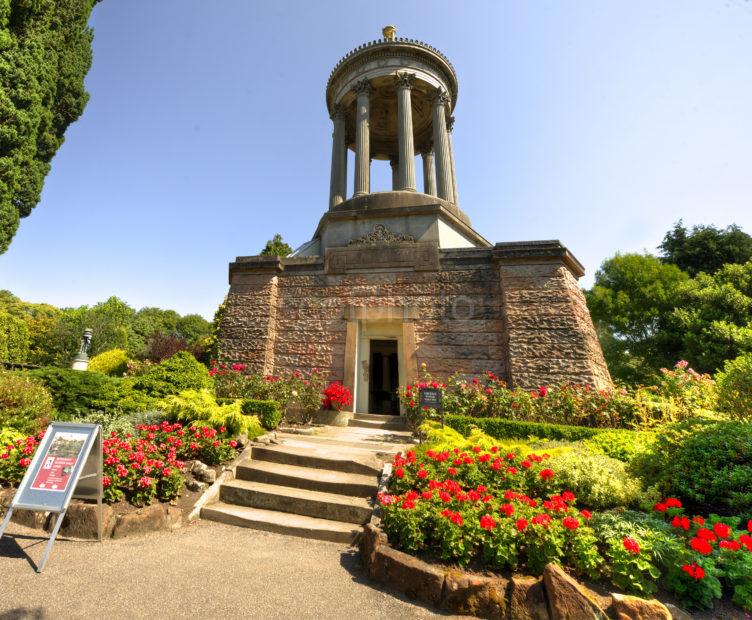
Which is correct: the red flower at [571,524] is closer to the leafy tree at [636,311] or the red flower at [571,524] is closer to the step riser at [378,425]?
the step riser at [378,425]

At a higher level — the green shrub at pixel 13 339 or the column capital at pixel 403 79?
the column capital at pixel 403 79

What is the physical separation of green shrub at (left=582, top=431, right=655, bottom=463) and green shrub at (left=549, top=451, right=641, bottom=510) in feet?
4.00

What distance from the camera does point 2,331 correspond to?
69.3 feet

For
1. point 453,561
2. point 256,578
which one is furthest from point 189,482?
point 453,561

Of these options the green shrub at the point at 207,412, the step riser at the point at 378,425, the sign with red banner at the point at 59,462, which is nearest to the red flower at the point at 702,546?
the sign with red banner at the point at 59,462

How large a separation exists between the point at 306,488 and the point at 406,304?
634 centimetres

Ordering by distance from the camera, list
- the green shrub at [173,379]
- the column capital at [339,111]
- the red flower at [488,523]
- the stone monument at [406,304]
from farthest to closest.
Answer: the column capital at [339,111] → the stone monument at [406,304] → the green shrub at [173,379] → the red flower at [488,523]

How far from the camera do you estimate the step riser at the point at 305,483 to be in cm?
529

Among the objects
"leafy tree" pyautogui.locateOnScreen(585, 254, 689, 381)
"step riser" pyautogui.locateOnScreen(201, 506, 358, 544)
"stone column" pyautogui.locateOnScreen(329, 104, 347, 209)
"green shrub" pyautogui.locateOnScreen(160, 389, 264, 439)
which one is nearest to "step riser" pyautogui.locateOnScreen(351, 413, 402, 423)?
"green shrub" pyautogui.locateOnScreen(160, 389, 264, 439)

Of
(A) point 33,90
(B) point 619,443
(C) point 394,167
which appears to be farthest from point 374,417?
(A) point 33,90

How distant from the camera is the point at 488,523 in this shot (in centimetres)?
337

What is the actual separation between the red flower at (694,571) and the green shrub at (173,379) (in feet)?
29.1

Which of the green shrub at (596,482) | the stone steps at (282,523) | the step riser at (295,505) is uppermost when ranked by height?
the green shrub at (596,482)

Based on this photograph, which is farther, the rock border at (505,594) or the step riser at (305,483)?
the step riser at (305,483)
